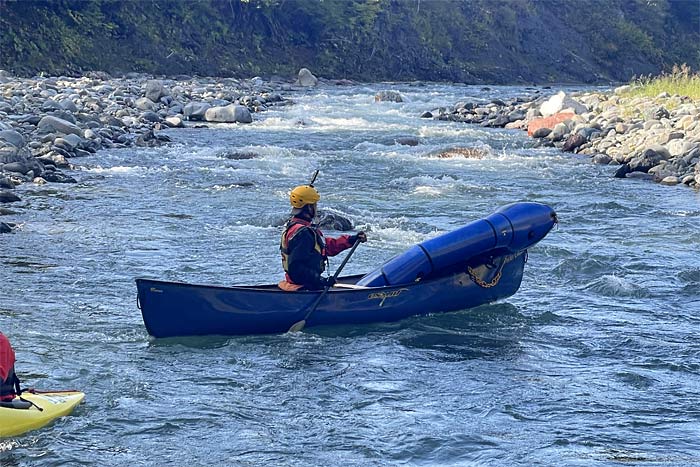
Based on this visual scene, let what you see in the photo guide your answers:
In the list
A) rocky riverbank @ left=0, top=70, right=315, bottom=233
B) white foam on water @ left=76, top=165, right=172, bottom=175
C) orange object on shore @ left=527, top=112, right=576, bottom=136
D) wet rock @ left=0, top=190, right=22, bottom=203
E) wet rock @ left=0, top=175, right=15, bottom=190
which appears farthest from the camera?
orange object on shore @ left=527, top=112, right=576, bottom=136

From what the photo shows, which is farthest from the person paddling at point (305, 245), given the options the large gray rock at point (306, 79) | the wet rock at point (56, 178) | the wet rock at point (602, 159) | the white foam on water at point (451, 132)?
the large gray rock at point (306, 79)

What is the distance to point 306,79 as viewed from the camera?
138ft

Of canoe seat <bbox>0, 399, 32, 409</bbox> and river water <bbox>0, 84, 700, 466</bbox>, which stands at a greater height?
canoe seat <bbox>0, 399, 32, 409</bbox>

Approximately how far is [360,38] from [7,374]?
144ft

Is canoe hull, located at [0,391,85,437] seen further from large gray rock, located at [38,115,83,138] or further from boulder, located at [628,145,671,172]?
large gray rock, located at [38,115,83,138]

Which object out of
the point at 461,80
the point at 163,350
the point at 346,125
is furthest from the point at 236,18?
the point at 163,350

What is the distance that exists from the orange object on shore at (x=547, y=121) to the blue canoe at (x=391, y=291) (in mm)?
14687

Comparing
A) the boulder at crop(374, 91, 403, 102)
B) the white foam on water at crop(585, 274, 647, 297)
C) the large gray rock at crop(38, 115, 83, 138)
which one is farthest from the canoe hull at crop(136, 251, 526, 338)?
the boulder at crop(374, 91, 403, 102)

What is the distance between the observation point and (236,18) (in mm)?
46406

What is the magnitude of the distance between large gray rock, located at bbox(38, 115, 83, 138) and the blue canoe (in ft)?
37.4

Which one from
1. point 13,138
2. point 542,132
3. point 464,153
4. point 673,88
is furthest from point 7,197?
point 673,88

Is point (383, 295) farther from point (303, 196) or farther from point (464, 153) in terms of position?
point (464, 153)

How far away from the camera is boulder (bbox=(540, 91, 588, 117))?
25906 mm

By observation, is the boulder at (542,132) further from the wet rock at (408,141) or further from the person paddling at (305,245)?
the person paddling at (305,245)
